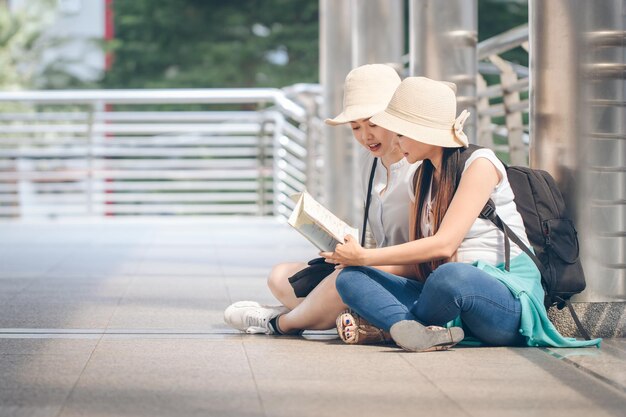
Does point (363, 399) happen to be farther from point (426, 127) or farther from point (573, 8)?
point (573, 8)

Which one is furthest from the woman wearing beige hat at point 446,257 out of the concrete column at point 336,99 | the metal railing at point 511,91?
the concrete column at point 336,99

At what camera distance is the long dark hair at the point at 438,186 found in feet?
15.3

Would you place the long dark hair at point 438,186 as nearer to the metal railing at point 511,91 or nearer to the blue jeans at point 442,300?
the blue jeans at point 442,300

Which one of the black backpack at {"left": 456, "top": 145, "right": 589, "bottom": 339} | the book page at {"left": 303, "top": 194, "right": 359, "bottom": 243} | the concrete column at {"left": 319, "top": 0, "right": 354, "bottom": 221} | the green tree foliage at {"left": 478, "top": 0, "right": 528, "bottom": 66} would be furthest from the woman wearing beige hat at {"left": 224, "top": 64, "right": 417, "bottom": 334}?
the green tree foliage at {"left": 478, "top": 0, "right": 528, "bottom": 66}

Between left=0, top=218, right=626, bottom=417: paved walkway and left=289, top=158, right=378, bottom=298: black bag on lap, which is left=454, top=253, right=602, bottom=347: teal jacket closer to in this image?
left=0, top=218, right=626, bottom=417: paved walkway

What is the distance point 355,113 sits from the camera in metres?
5.05

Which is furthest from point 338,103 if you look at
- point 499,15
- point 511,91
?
point 499,15

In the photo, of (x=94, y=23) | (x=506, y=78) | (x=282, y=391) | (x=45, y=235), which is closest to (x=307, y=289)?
(x=282, y=391)

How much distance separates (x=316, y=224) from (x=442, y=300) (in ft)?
1.63

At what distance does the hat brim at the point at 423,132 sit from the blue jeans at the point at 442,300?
1.36 feet

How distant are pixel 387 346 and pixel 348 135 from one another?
6381 millimetres

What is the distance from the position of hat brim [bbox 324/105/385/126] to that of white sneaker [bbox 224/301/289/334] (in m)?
0.78

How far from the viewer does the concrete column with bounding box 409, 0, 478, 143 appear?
24.7 feet

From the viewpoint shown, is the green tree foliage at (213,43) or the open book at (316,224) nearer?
the open book at (316,224)
